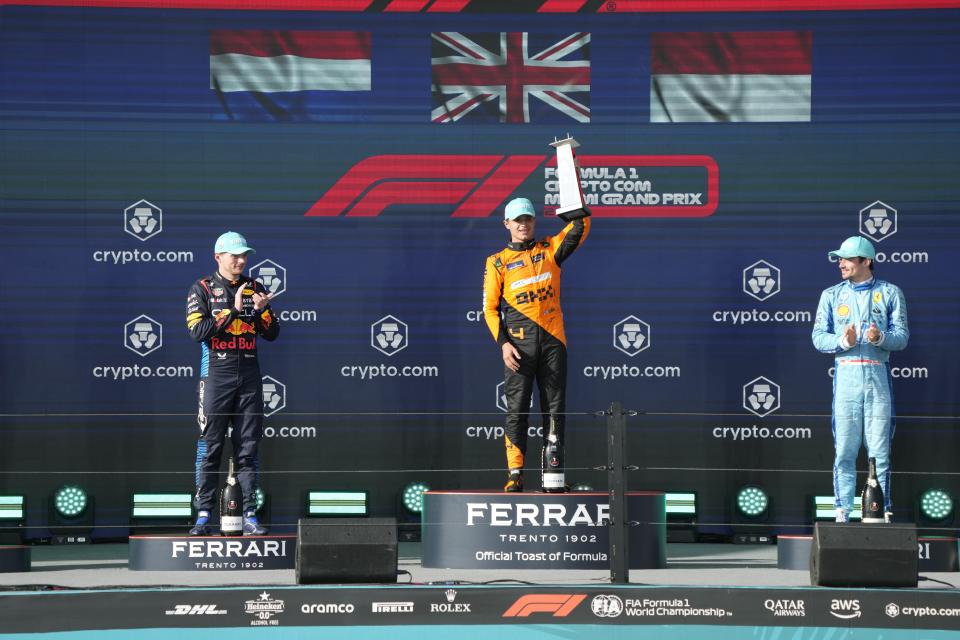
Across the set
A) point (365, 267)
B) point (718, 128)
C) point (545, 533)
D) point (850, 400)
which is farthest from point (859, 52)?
point (545, 533)

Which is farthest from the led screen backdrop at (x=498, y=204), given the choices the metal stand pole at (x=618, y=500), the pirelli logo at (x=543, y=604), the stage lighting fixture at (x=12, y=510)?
the pirelli logo at (x=543, y=604)

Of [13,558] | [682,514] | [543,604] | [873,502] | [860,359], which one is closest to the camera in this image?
[543,604]

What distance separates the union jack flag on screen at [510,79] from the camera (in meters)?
7.64

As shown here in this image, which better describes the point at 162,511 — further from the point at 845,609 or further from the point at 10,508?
the point at 845,609

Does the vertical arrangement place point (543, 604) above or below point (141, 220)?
below

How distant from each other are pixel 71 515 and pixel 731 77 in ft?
14.6

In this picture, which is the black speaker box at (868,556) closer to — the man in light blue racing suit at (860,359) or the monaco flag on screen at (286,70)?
the man in light blue racing suit at (860,359)

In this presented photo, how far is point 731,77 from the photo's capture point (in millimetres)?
7633

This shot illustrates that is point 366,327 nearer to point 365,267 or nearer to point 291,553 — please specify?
point 365,267

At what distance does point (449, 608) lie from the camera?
199 inches

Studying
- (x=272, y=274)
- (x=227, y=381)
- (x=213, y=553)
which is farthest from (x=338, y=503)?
(x=213, y=553)

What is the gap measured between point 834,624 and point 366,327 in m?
3.50

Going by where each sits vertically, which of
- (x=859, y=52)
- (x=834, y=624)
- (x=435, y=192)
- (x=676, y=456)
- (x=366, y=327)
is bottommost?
(x=834, y=624)

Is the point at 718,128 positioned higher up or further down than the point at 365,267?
higher up
